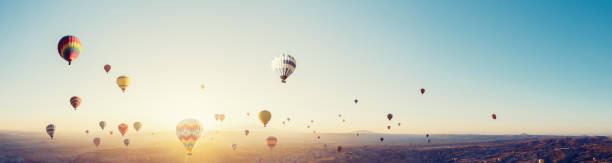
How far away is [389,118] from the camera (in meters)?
93.2

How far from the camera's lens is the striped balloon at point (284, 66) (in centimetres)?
4350

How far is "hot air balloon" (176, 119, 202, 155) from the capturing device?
49.8 m

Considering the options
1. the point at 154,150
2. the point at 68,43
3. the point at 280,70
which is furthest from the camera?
the point at 154,150

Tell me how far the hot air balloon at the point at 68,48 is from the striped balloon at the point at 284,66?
24193 millimetres

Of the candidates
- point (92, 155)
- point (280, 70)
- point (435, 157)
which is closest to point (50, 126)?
point (92, 155)

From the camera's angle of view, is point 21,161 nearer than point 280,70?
No

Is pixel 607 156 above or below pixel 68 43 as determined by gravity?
below

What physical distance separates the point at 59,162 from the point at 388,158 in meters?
93.4

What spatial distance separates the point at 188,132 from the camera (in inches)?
1965

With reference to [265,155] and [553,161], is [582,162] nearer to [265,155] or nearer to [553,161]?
[553,161]

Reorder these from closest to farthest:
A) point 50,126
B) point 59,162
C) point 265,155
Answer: point 50,126 < point 59,162 < point 265,155

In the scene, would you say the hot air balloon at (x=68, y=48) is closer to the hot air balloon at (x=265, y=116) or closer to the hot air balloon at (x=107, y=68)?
the hot air balloon at (x=107, y=68)

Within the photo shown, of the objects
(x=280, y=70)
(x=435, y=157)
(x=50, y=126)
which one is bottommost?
(x=435, y=157)

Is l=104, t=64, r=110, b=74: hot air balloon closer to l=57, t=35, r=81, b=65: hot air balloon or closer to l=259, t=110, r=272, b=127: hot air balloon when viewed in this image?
l=57, t=35, r=81, b=65: hot air balloon
